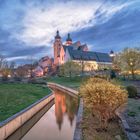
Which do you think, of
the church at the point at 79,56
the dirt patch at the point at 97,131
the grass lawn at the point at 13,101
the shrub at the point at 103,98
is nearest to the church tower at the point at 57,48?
the church at the point at 79,56

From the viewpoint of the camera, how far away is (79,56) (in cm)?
11500

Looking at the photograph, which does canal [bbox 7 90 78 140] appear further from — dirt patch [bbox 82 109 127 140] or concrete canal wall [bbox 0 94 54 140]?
dirt patch [bbox 82 109 127 140]

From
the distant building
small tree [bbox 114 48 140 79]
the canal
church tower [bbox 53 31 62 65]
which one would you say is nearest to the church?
church tower [bbox 53 31 62 65]

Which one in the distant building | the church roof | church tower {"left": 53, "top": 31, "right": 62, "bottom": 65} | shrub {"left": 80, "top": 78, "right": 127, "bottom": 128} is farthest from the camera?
the distant building

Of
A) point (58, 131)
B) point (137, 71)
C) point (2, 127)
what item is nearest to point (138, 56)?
point (137, 71)

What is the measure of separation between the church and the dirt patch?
294 feet

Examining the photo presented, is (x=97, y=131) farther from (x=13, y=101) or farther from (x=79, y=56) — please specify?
(x=79, y=56)

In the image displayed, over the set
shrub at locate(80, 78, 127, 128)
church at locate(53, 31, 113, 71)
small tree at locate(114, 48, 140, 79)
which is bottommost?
shrub at locate(80, 78, 127, 128)

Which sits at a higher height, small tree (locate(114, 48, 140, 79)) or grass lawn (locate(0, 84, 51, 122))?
small tree (locate(114, 48, 140, 79))

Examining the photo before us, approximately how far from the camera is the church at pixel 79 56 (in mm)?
111500

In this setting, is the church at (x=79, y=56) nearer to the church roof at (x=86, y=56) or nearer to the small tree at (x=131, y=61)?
the church roof at (x=86, y=56)

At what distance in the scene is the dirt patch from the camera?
1050 cm

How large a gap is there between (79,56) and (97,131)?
104 m

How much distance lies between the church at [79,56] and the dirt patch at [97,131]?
89484 mm
